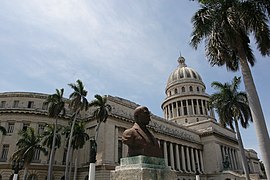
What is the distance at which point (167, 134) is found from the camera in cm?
5291

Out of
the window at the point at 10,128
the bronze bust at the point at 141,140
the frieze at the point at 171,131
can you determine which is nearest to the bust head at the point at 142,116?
the bronze bust at the point at 141,140

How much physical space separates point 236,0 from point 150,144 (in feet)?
36.4

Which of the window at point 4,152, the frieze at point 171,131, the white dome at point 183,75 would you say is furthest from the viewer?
the white dome at point 183,75

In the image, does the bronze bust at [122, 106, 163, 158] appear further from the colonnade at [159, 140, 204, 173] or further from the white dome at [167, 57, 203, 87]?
the white dome at [167, 57, 203, 87]

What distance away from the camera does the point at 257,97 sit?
44.2ft

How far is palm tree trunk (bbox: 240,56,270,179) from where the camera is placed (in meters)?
12.1

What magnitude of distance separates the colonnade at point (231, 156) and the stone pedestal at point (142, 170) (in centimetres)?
5739

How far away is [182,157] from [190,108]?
23.5 metres

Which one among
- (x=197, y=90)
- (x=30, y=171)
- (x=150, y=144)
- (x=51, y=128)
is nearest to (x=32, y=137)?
(x=51, y=128)

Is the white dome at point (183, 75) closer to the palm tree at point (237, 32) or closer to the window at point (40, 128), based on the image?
the window at point (40, 128)

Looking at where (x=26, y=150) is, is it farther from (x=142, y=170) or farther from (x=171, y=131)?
(x=171, y=131)

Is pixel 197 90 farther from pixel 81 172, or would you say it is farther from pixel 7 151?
pixel 7 151

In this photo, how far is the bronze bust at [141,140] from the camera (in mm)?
9703

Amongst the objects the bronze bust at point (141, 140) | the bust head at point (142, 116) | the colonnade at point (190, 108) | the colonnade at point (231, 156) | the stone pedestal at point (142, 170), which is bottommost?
the stone pedestal at point (142, 170)
